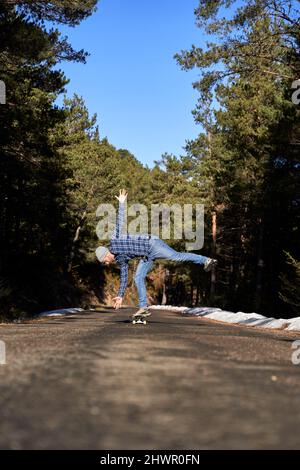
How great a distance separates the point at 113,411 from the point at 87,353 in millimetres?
1944

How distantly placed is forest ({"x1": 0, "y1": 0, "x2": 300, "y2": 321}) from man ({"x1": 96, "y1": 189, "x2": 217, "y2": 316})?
229 inches

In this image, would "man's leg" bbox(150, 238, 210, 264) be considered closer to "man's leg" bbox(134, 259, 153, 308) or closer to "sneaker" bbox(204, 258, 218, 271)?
"sneaker" bbox(204, 258, 218, 271)

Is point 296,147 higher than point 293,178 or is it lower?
higher

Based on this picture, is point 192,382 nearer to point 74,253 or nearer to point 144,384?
point 144,384

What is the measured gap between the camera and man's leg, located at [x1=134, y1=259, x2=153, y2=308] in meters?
10.3

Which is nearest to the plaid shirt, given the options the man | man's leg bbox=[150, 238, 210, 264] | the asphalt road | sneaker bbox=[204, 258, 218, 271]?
the man

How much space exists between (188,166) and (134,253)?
43655 millimetres

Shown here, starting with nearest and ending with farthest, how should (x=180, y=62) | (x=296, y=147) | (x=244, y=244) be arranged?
(x=180, y=62)
(x=296, y=147)
(x=244, y=244)

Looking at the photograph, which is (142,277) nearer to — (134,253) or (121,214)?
(134,253)

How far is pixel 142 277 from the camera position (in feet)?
33.8

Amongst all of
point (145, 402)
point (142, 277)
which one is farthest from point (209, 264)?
point (145, 402)

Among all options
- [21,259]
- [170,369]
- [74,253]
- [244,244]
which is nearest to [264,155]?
[244,244]

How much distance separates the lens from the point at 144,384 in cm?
285

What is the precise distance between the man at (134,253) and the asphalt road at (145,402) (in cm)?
581
